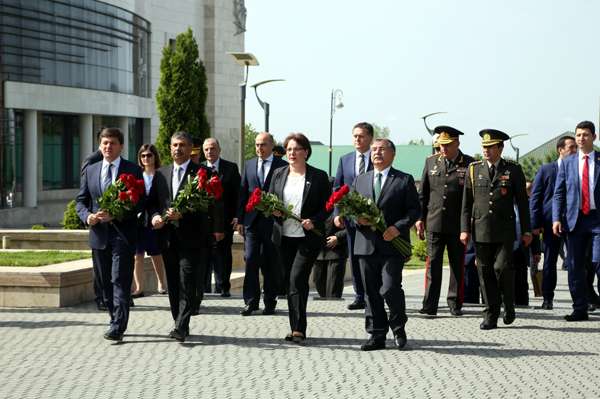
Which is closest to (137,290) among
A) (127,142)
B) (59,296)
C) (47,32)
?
(59,296)

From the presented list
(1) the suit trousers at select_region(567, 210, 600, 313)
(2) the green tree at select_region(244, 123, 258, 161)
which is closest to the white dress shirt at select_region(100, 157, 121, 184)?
(1) the suit trousers at select_region(567, 210, 600, 313)

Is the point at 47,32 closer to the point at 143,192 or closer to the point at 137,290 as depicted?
the point at 137,290

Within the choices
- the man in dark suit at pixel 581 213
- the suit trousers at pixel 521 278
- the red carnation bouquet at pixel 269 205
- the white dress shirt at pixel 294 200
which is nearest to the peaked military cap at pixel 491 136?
the man in dark suit at pixel 581 213

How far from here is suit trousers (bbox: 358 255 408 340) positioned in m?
10.1

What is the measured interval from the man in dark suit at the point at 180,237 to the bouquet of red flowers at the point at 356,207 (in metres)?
1.43

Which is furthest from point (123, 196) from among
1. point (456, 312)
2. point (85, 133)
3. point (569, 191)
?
point (85, 133)

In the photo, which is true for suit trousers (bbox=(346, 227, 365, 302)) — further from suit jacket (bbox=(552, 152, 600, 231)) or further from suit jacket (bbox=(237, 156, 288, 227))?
suit jacket (bbox=(552, 152, 600, 231))

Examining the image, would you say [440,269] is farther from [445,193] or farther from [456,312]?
[445,193]

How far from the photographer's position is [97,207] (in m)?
11.1

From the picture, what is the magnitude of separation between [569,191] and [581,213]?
30cm

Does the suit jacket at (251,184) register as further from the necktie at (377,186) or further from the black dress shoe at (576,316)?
the black dress shoe at (576,316)

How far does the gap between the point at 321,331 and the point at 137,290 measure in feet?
12.6

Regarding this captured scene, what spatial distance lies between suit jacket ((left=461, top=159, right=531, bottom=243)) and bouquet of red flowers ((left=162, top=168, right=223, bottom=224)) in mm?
2810

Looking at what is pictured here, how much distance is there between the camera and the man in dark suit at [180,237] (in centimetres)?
1051
